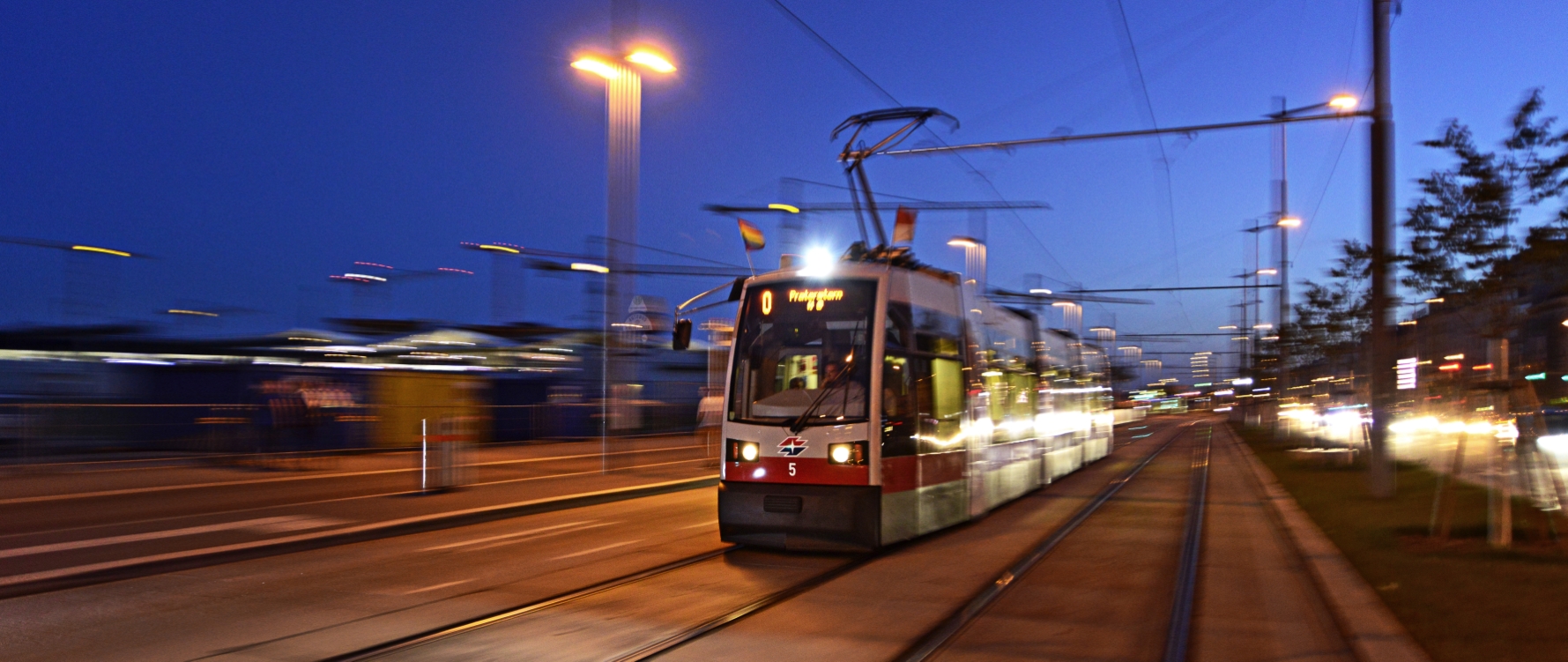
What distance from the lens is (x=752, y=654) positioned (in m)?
6.39

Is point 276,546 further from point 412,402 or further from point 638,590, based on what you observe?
point 412,402

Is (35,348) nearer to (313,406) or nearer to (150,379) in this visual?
(150,379)

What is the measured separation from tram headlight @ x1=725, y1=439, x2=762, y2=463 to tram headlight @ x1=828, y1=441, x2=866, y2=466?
0.73m

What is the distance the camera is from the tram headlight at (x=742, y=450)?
10.3 m

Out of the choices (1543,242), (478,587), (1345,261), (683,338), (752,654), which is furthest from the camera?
(1345,261)

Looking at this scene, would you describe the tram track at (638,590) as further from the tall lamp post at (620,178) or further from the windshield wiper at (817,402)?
the tall lamp post at (620,178)

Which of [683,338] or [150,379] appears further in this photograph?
[150,379]

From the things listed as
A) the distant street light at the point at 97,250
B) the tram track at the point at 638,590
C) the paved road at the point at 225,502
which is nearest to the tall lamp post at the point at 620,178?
the paved road at the point at 225,502

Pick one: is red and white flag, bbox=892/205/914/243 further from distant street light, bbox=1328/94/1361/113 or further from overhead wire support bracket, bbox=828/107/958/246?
distant street light, bbox=1328/94/1361/113

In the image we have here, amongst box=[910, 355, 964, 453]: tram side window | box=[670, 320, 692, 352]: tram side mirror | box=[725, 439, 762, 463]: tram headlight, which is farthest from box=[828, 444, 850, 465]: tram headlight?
box=[670, 320, 692, 352]: tram side mirror

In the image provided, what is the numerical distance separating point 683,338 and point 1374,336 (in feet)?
33.5

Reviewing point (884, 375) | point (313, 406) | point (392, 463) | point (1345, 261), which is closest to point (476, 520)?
point (884, 375)

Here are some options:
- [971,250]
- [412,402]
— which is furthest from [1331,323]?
[412,402]

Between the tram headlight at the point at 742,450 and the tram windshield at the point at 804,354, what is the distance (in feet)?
0.75
